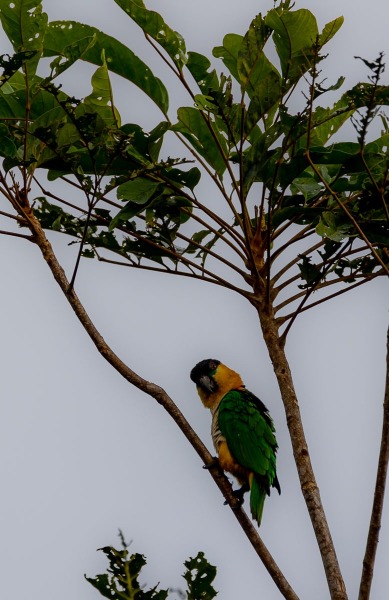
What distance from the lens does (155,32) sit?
187 inches

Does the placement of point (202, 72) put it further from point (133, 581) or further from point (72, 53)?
point (133, 581)

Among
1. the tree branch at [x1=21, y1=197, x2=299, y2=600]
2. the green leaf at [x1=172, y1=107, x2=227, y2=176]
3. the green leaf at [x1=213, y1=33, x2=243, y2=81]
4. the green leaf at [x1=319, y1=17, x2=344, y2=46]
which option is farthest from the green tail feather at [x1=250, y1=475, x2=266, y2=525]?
the green leaf at [x1=319, y1=17, x2=344, y2=46]

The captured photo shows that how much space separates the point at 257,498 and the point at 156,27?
286 centimetres

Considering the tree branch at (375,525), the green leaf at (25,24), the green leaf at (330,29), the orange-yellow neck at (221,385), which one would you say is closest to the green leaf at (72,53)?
the green leaf at (25,24)

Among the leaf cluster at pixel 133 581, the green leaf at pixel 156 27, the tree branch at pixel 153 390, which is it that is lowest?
the leaf cluster at pixel 133 581

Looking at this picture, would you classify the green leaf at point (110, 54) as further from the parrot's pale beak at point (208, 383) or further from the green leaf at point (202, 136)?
the parrot's pale beak at point (208, 383)

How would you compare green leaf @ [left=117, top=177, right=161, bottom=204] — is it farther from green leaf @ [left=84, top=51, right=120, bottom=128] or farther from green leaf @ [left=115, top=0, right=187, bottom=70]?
green leaf @ [left=115, top=0, right=187, bottom=70]

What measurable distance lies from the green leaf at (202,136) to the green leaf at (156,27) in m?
0.27

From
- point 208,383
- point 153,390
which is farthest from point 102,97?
point 208,383

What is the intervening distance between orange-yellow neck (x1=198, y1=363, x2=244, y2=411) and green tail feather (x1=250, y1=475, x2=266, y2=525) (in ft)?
3.02

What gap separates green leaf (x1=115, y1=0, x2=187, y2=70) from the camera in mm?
4730

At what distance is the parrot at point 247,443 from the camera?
243 inches

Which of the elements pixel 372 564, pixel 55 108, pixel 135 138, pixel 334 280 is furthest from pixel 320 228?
pixel 372 564

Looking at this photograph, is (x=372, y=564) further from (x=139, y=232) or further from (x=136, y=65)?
(x=136, y=65)
